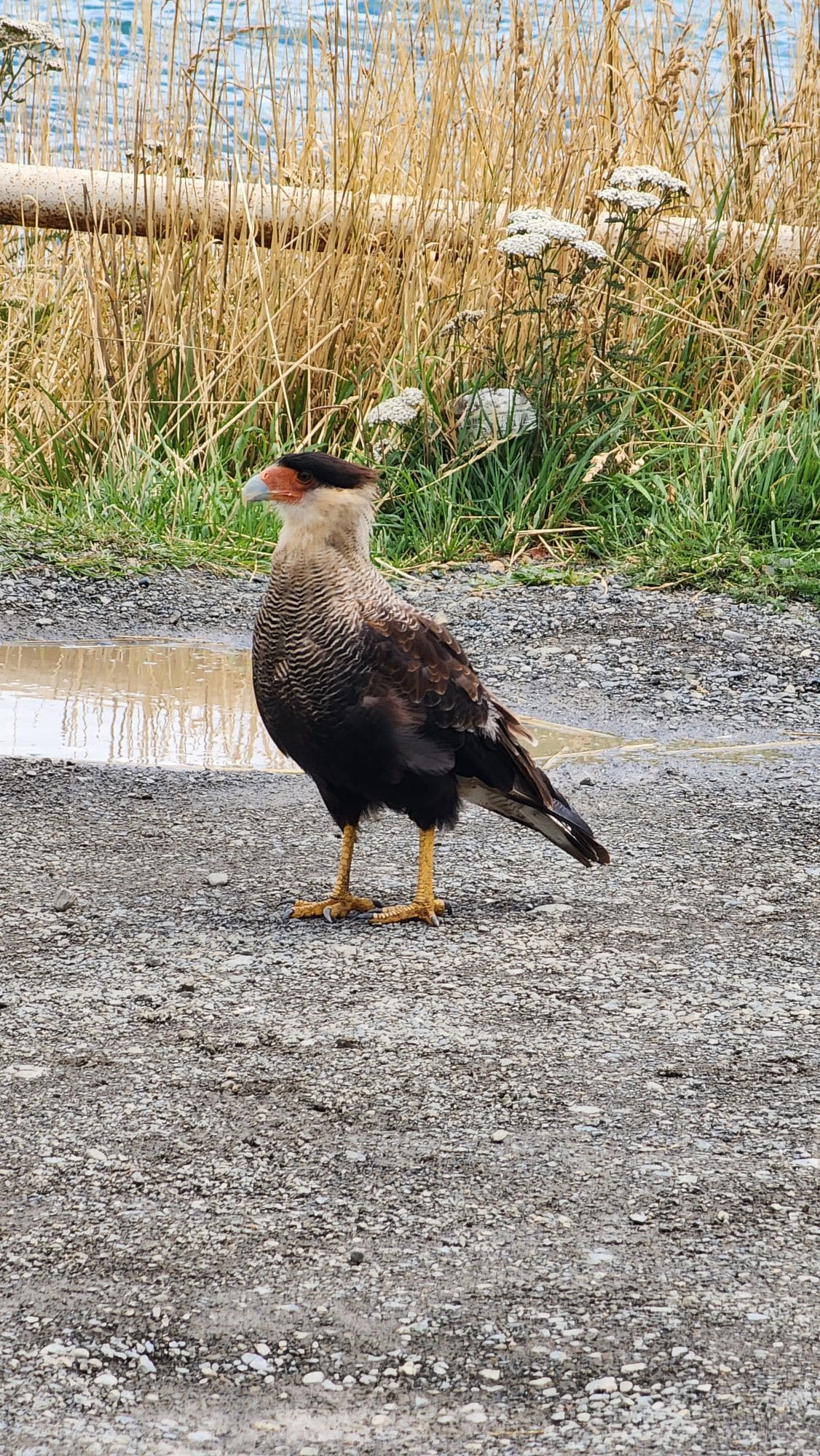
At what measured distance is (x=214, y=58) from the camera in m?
7.59

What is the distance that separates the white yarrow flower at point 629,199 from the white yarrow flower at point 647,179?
4 centimetres

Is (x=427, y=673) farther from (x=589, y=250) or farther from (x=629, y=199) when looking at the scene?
(x=629, y=199)

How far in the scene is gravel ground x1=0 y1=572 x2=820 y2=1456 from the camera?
209cm

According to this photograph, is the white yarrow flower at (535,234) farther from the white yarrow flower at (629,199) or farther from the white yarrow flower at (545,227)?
the white yarrow flower at (629,199)

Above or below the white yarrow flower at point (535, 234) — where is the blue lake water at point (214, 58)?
above

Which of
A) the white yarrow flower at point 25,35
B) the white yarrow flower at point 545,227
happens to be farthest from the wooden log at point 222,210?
the white yarrow flower at point 545,227

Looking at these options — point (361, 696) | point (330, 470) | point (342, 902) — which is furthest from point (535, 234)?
Answer: point (342, 902)

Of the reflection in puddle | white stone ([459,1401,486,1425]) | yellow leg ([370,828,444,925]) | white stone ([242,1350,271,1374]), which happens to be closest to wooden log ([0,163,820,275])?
the reflection in puddle

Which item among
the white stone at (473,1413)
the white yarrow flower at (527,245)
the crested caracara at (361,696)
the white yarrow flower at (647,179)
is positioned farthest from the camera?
the white yarrow flower at (647,179)

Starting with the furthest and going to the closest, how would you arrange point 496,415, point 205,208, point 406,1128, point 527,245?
point 205,208, point 496,415, point 527,245, point 406,1128

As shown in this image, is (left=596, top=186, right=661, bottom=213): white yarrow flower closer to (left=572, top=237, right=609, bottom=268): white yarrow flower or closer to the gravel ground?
(left=572, top=237, right=609, bottom=268): white yarrow flower

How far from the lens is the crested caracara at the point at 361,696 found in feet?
11.8

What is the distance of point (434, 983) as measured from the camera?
11.2 ft

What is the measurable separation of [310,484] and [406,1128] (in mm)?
1555
